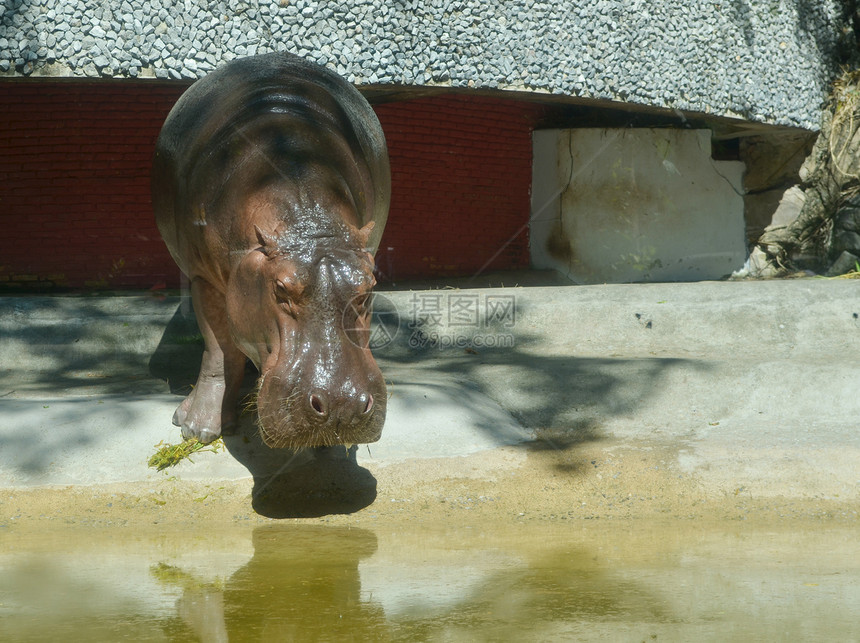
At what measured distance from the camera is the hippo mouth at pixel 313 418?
278 cm

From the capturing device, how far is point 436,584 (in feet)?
9.07

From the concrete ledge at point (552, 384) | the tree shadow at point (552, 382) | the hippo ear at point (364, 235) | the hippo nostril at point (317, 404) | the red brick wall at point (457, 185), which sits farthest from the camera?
the red brick wall at point (457, 185)

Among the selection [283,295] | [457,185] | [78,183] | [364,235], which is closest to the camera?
[283,295]

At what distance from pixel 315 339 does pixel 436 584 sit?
87cm

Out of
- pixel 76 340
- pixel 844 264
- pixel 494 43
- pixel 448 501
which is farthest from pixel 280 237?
pixel 844 264

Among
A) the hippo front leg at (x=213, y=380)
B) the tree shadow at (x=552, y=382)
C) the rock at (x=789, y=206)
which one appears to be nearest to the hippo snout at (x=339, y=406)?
the hippo front leg at (x=213, y=380)

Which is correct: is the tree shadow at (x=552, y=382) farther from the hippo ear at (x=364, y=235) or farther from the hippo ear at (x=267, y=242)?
the hippo ear at (x=267, y=242)

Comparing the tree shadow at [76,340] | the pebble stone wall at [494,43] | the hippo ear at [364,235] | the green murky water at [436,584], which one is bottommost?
the tree shadow at [76,340]

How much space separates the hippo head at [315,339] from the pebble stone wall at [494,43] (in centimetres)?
413

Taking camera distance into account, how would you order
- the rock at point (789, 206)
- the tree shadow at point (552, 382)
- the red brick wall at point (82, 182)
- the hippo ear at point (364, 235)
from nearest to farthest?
the hippo ear at point (364, 235), the tree shadow at point (552, 382), the red brick wall at point (82, 182), the rock at point (789, 206)

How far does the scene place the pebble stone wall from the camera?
634 centimetres

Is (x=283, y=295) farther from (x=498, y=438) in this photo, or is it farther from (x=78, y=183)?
(x=78, y=183)

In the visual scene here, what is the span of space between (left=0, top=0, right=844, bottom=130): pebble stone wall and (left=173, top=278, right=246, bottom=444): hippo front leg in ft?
10.4

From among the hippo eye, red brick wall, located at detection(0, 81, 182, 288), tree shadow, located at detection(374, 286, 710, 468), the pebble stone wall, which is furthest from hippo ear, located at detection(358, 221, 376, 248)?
red brick wall, located at detection(0, 81, 182, 288)
